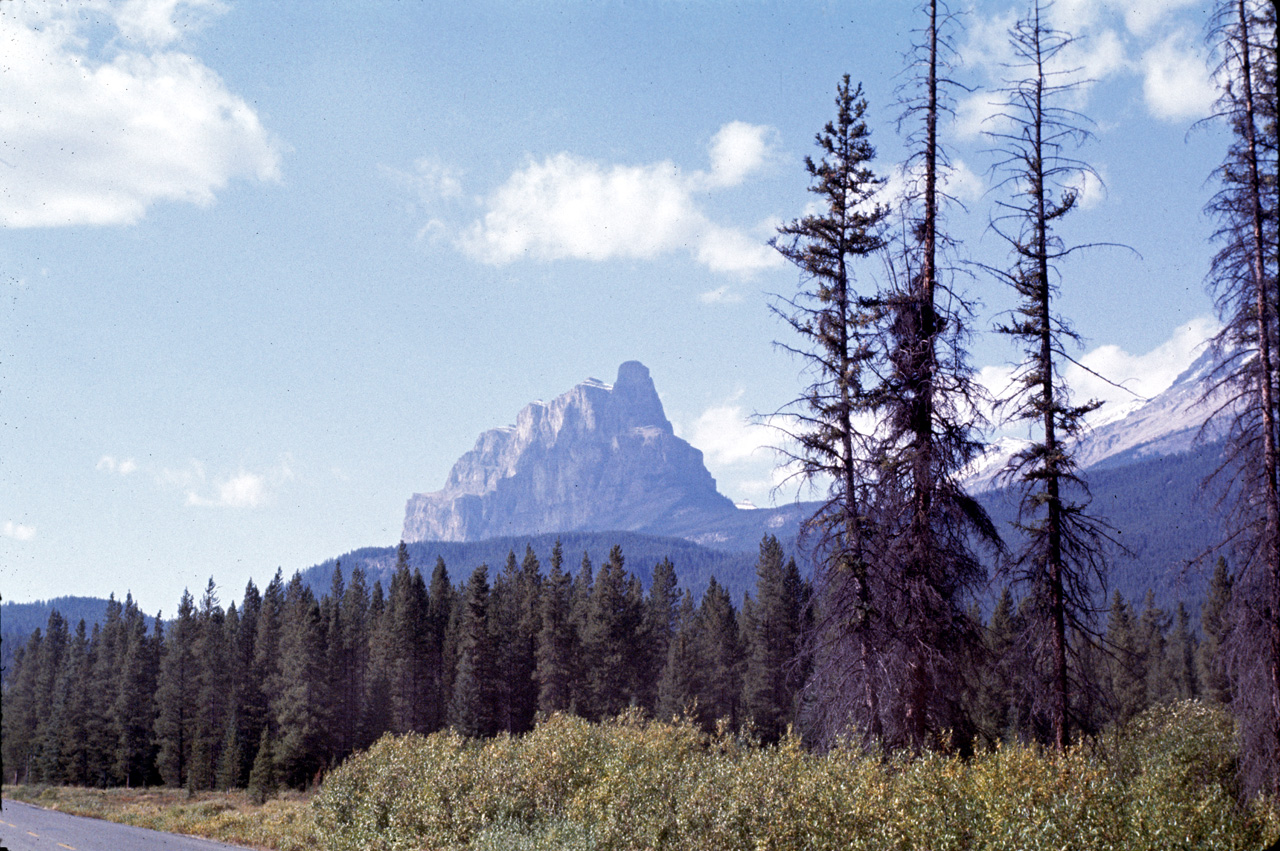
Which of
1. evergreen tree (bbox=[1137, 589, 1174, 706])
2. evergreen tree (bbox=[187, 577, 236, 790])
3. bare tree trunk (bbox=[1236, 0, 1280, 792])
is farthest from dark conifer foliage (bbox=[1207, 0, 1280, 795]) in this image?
evergreen tree (bbox=[187, 577, 236, 790])

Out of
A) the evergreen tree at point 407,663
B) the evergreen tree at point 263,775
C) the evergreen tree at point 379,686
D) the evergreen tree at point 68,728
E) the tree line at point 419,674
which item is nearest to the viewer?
the evergreen tree at point 263,775

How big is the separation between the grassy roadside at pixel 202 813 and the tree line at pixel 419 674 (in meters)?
6.32

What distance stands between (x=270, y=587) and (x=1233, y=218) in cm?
9224

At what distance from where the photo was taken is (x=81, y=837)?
98.8 feet

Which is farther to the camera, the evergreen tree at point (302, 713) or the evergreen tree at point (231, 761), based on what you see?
the evergreen tree at point (231, 761)

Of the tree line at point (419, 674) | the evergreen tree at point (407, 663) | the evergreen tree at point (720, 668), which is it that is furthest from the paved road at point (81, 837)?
the evergreen tree at point (720, 668)

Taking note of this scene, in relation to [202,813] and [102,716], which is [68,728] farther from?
[202,813]

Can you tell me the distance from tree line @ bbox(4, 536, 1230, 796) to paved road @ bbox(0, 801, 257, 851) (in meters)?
23.8

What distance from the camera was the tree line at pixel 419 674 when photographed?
217ft

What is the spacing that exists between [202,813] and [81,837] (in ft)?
36.5

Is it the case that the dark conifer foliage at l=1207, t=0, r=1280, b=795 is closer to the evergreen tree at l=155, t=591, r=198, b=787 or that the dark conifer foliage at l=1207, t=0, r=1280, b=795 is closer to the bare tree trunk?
the bare tree trunk

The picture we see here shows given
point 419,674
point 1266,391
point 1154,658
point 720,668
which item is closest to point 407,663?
point 419,674

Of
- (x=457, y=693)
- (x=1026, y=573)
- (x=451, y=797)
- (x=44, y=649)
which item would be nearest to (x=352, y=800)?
(x=451, y=797)

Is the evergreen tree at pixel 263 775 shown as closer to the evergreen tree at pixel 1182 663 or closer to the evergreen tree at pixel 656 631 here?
the evergreen tree at pixel 656 631
